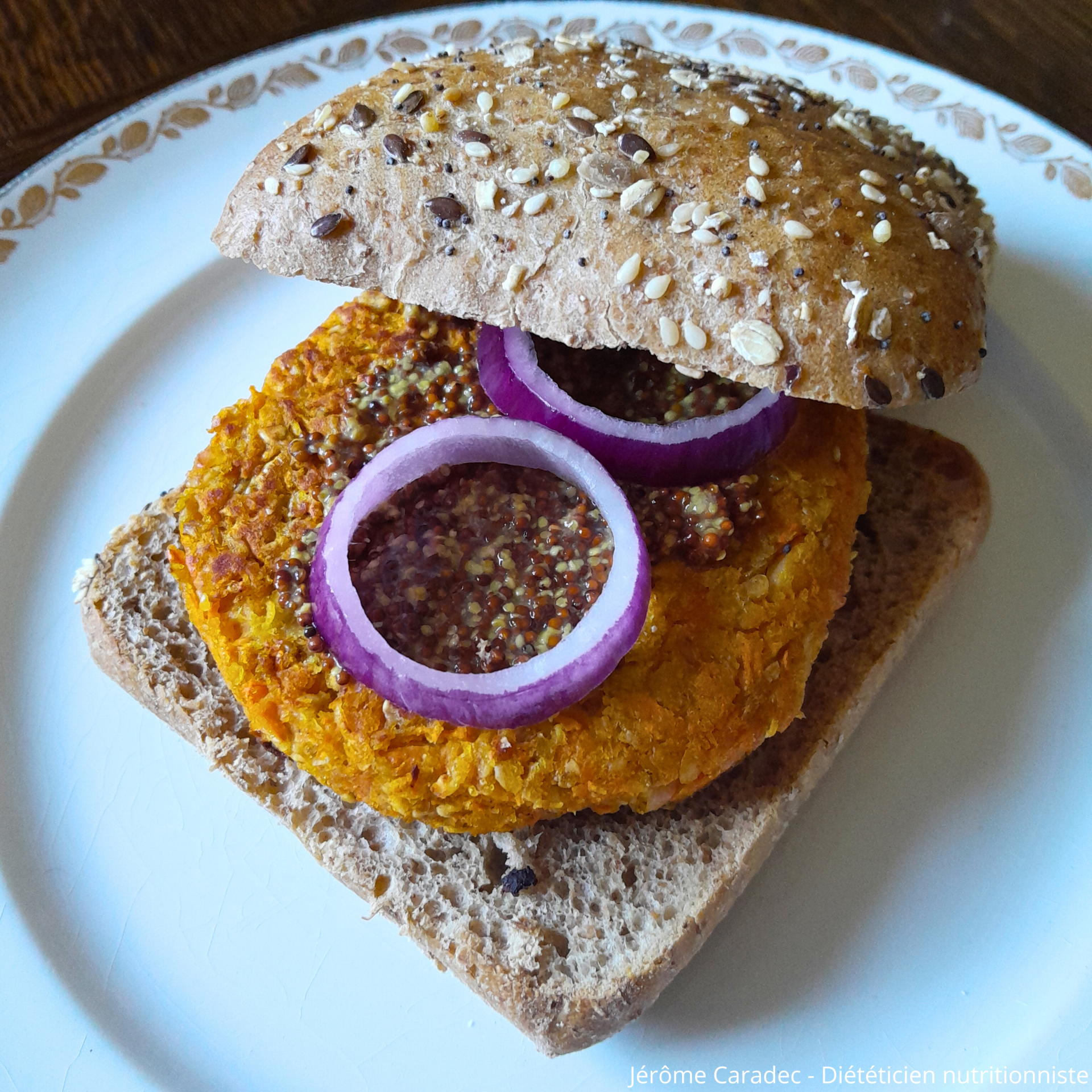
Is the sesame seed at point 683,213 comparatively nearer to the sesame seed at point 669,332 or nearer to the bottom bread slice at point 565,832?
the sesame seed at point 669,332

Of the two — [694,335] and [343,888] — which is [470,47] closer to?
[694,335]

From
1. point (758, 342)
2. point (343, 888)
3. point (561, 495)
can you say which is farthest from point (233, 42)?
point (343, 888)

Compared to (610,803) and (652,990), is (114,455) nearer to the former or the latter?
(610,803)

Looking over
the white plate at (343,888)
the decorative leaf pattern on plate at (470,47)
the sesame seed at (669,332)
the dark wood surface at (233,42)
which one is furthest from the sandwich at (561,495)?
the dark wood surface at (233,42)

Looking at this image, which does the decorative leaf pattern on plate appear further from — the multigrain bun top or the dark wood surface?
the multigrain bun top

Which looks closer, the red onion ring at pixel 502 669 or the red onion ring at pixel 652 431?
the red onion ring at pixel 502 669

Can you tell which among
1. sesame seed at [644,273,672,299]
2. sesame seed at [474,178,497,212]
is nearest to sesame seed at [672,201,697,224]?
sesame seed at [644,273,672,299]
